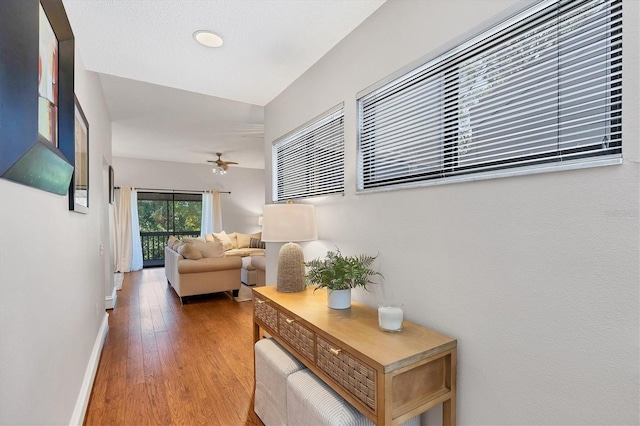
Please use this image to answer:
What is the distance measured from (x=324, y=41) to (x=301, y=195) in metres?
1.13

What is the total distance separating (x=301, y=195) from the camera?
2555 mm

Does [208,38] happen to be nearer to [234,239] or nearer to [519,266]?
[519,266]

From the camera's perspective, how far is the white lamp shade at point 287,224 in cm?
208

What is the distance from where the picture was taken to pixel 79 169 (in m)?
1.89

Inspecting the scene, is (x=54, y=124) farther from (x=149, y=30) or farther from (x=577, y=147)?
(x=577, y=147)

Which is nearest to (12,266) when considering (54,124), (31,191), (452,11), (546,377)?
(31,191)

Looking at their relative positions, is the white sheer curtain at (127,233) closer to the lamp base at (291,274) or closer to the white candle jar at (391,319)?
the lamp base at (291,274)

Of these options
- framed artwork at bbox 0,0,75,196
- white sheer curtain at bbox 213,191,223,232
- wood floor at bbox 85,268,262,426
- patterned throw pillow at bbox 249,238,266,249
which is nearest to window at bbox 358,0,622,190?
framed artwork at bbox 0,0,75,196

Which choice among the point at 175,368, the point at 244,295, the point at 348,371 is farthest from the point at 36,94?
the point at 244,295

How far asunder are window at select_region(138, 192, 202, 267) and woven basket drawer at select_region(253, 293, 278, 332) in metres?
6.51

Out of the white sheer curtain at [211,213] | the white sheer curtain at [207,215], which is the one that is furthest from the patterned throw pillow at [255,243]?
the white sheer curtain at [207,215]

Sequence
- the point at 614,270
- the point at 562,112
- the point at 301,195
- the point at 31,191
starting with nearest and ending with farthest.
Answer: the point at 614,270 < the point at 562,112 < the point at 31,191 < the point at 301,195

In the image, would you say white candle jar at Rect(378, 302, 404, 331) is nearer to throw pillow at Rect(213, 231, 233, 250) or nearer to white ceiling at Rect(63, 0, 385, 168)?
white ceiling at Rect(63, 0, 385, 168)

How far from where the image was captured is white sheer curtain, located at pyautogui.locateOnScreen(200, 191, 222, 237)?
7.91 metres
